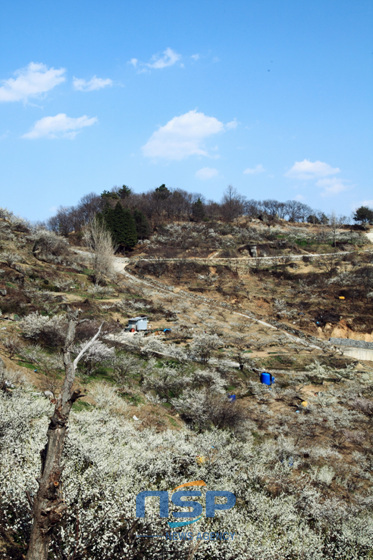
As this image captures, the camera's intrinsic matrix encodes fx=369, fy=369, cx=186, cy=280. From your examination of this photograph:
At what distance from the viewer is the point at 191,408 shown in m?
16.8

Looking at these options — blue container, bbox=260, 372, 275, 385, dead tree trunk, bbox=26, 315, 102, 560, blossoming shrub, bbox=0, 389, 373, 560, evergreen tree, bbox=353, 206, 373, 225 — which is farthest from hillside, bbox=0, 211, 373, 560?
evergreen tree, bbox=353, 206, 373, 225

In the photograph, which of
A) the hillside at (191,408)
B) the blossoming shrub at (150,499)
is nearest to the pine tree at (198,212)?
the hillside at (191,408)

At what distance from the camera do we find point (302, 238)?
74.4 metres

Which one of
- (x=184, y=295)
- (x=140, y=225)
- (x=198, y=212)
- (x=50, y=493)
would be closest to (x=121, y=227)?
(x=140, y=225)

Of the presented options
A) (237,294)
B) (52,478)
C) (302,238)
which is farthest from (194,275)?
(52,478)

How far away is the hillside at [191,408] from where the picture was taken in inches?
311

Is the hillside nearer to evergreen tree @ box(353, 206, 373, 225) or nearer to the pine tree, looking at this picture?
the pine tree

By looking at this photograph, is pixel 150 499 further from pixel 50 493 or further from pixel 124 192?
pixel 124 192

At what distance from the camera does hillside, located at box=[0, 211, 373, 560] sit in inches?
311

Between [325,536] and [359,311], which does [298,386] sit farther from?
[359,311]

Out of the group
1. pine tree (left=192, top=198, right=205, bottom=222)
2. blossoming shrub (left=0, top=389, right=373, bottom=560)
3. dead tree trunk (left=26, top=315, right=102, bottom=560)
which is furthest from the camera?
pine tree (left=192, top=198, right=205, bottom=222)

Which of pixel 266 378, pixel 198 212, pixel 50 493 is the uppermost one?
pixel 198 212

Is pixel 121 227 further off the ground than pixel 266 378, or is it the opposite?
pixel 121 227

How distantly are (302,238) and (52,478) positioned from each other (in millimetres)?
73782
